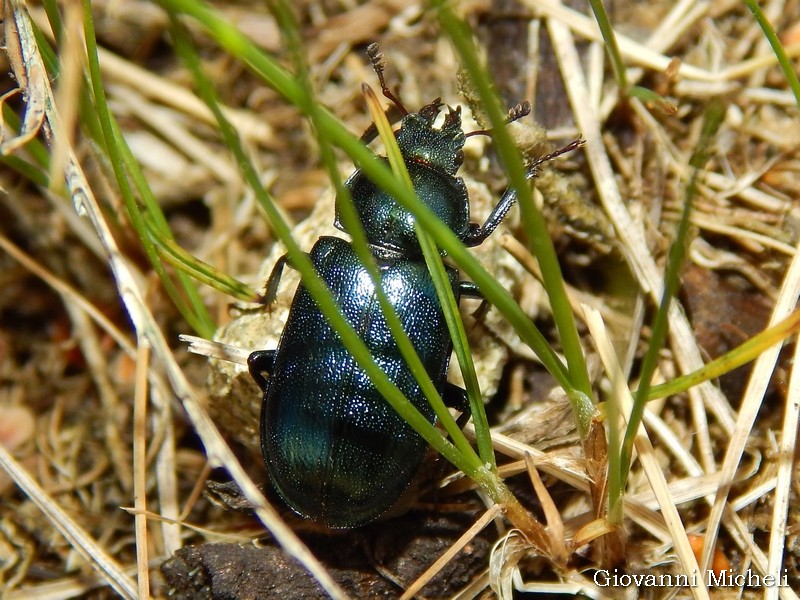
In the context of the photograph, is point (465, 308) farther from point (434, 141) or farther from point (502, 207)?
point (434, 141)

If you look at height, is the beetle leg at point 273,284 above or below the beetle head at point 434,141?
below

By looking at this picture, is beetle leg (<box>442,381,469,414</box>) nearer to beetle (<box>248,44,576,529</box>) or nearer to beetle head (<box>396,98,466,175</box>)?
beetle (<box>248,44,576,529</box>)

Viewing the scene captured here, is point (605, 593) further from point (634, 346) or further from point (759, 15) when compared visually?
point (759, 15)

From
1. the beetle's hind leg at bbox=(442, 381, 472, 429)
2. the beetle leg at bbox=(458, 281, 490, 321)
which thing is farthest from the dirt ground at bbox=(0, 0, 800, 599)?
the beetle's hind leg at bbox=(442, 381, 472, 429)

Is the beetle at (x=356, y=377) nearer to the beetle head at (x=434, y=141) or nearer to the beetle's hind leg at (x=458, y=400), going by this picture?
the beetle's hind leg at (x=458, y=400)

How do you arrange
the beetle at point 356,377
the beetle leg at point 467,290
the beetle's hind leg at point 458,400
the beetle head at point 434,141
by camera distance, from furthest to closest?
the beetle head at point 434,141, the beetle leg at point 467,290, the beetle's hind leg at point 458,400, the beetle at point 356,377

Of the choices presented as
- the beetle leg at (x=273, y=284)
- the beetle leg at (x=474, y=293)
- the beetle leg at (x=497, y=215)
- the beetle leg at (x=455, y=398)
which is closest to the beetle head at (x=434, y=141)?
the beetle leg at (x=497, y=215)

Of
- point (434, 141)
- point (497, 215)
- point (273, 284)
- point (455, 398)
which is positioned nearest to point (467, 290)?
point (497, 215)

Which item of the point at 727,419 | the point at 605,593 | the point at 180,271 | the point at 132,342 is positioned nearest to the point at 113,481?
the point at 132,342
